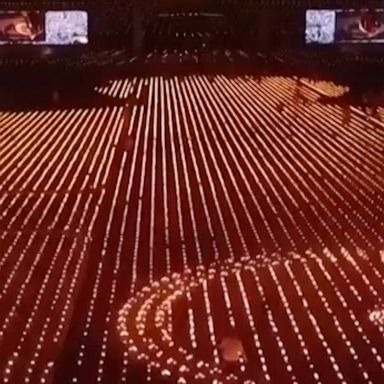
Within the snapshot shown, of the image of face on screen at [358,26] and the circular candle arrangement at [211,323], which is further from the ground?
the image of face on screen at [358,26]

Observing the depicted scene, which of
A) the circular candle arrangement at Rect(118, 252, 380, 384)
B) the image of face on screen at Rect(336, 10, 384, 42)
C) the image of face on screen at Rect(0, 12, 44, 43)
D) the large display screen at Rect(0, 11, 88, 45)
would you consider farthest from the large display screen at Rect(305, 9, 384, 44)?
the circular candle arrangement at Rect(118, 252, 380, 384)

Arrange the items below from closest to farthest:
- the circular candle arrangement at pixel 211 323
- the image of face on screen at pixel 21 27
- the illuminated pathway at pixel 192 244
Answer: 1. the circular candle arrangement at pixel 211 323
2. the illuminated pathway at pixel 192 244
3. the image of face on screen at pixel 21 27

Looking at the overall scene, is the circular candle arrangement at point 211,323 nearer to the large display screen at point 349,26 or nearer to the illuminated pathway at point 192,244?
the illuminated pathway at point 192,244

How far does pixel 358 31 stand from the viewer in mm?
12242

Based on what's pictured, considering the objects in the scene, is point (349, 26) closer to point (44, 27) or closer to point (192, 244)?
point (44, 27)

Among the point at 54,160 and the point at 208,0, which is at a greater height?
the point at 208,0

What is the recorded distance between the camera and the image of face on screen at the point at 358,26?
12.2m

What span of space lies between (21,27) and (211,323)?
8.41m

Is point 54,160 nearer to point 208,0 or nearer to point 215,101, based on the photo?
point 215,101

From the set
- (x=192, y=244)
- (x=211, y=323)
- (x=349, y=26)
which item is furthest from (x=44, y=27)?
(x=211, y=323)

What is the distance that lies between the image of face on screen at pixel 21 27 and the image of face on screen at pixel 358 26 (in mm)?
3599

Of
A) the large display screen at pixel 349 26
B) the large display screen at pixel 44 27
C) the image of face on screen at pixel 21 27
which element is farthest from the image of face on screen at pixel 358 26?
the image of face on screen at pixel 21 27

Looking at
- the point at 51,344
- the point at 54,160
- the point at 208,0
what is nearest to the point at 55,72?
the point at 208,0

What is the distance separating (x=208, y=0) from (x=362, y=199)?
23.0ft
